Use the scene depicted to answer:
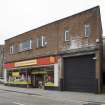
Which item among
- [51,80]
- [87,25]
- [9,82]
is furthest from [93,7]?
[9,82]

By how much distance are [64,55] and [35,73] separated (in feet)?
25.5

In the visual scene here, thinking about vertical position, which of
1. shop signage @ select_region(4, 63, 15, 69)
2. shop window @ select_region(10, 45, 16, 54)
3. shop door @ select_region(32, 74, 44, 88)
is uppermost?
shop window @ select_region(10, 45, 16, 54)

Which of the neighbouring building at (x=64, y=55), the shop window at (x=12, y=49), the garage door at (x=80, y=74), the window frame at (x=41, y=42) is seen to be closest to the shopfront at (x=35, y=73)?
the neighbouring building at (x=64, y=55)

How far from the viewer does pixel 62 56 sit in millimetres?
36750

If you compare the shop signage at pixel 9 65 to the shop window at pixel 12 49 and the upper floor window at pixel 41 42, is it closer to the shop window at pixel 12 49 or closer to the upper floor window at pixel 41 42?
the shop window at pixel 12 49

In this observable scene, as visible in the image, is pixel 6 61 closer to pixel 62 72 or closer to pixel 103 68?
pixel 62 72

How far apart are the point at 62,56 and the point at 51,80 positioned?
3.61 meters

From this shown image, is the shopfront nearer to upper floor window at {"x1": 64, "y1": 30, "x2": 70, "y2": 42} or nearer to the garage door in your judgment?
the garage door

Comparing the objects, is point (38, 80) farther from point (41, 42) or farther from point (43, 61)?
point (41, 42)

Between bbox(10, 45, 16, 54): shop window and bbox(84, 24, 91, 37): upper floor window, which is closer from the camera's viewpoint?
bbox(84, 24, 91, 37): upper floor window

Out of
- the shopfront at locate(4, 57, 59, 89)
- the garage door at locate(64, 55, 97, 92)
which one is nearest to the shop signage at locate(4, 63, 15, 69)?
the shopfront at locate(4, 57, 59, 89)

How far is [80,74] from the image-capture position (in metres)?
34.2

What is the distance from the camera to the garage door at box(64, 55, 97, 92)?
1276 inches

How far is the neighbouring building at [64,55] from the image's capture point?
32156mm
